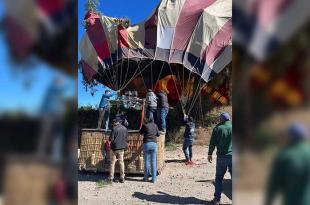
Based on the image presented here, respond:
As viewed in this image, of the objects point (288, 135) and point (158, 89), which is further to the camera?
point (158, 89)

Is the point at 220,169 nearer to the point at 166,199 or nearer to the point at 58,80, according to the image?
the point at 166,199

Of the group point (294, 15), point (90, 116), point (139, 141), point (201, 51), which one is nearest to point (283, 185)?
point (294, 15)

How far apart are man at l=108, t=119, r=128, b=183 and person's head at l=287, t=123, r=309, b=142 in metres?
7.01

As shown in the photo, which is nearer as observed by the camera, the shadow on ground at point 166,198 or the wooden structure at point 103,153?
the shadow on ground at point 166,198

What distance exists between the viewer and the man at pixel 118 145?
7.85 meters

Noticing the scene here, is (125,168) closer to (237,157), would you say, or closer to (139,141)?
(139,141)

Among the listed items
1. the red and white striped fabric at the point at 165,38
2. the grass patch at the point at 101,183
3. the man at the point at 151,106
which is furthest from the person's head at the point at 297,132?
the red and white striped fabric at the point at 165,38

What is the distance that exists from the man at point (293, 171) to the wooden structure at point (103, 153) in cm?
752

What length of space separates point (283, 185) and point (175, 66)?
40.9ft

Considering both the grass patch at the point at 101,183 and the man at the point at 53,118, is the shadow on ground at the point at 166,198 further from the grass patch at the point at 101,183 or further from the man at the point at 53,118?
the man at the point at 53,118

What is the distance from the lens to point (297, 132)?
0.86 meters

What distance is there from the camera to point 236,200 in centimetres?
92

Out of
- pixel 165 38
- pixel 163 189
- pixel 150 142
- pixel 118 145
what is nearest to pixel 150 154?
pixel 150 142

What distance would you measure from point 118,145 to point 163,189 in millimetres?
1233
